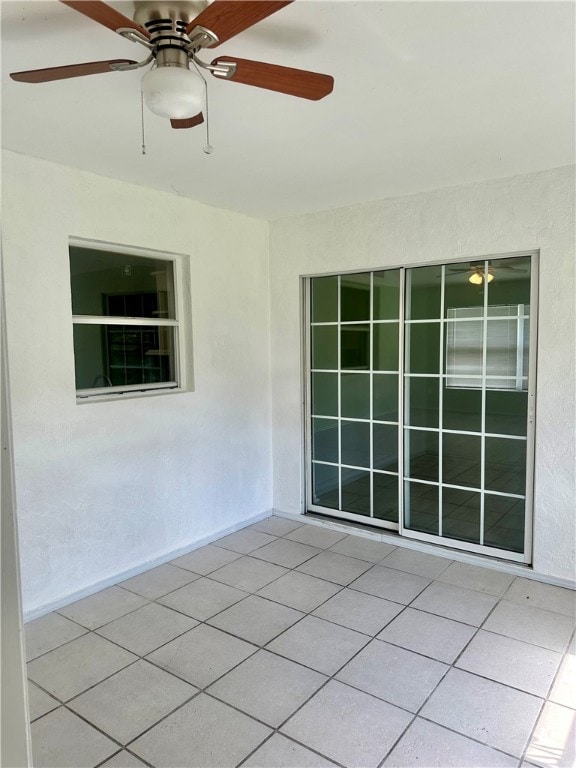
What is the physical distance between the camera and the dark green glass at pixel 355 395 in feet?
13.0

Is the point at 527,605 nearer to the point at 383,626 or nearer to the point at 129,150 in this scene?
the point at 383,626

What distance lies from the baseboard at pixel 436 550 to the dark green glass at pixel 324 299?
1.68m

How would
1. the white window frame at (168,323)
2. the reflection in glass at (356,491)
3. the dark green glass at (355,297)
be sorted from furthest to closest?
1. the reflection in glass at (356,491)
2. the dark green glass at (355,297)
3. the white window frame at (168,323)

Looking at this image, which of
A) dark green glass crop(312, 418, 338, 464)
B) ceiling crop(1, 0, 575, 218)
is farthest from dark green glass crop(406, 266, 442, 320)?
dark green glass crop(312, 418, 338, 464)

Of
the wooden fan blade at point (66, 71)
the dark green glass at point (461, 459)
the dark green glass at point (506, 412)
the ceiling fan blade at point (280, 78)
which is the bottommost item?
the dark green glass at point (461, 459)

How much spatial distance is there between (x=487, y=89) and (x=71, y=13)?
1.58 m

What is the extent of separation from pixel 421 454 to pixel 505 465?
0.60m

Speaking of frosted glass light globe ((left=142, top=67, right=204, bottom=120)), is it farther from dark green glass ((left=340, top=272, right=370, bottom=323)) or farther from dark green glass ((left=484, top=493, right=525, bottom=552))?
dark green glass ((left=484, top=493, right=525, bottom=552))

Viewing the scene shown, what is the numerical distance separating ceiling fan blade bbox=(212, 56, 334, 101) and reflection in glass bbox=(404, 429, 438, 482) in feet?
8.46

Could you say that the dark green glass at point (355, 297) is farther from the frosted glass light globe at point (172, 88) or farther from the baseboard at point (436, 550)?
the frosted glass light globe at point (172, 88)

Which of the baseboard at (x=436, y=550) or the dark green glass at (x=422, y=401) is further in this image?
the dark green glass at (x=422, y=401)

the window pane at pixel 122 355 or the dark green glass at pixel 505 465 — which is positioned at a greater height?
the window pane at pixel 122 355

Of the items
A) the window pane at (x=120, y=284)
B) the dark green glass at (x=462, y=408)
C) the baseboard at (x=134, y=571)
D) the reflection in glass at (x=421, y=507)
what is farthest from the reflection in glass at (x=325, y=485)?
the window pane at (x=120, y=284)

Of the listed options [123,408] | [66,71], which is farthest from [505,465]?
[66,71]
